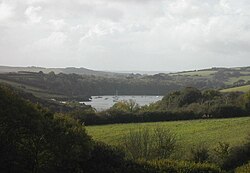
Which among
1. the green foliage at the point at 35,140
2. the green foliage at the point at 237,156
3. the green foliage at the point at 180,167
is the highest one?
the green foliage at the point at 35,140

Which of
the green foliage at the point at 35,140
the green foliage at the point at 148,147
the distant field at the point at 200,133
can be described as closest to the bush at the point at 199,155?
the green foliage at the point at 148,147

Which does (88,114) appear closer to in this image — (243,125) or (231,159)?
(243,125)

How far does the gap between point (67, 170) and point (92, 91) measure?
12458cm

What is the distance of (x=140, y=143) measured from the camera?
30656 mm

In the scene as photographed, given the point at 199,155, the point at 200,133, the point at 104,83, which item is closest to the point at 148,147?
the point at 199,155

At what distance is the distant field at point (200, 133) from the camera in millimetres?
36906

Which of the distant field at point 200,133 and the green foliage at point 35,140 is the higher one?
the green foliage at point 35,140

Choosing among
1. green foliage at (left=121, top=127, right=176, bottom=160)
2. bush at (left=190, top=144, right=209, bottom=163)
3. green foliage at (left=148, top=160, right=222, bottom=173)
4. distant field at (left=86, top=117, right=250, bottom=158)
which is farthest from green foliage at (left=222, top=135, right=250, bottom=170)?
green foliage at (left=148, top=160, right=222, bottom=173)

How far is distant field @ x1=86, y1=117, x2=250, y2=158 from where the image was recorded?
121 ft

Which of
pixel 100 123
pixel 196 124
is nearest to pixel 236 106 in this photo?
pixel 196 124

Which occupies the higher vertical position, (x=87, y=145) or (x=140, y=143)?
(x=87, y=145)

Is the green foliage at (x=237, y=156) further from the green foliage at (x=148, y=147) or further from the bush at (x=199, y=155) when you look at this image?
the green foliage at (x=148, y=147)

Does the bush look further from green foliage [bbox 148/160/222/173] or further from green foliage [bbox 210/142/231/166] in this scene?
green foliage [bbox 148/160/222/173]

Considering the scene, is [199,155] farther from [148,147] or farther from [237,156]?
[237,156]
